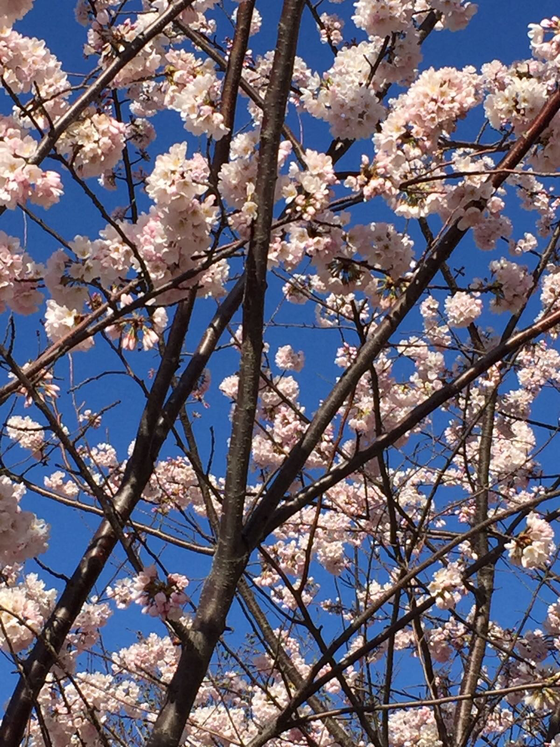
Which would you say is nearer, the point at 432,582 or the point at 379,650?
the point at 432,582

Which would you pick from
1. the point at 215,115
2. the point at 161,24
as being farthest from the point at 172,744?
the point at 161,24

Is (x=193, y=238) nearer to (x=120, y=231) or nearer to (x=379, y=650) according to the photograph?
(x=120, y=231)

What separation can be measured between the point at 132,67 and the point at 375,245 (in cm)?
163

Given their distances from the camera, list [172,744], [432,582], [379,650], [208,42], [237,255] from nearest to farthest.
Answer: [172,744]
[237,255]
[432,582]
[208,42]
[379,650]

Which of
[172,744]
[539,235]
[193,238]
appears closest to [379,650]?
[539,235]

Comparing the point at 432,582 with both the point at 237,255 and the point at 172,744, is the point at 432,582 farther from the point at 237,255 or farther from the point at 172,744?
the point at 237,255

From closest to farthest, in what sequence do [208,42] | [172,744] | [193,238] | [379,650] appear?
[172,744]
[193,238]
[208,42]
[379,650]

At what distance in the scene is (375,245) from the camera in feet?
8.49

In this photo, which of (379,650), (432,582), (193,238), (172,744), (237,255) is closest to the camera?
(172,744)

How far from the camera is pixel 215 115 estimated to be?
2393mm

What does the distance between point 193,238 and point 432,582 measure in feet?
5.16

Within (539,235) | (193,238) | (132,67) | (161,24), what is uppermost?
(539,235)

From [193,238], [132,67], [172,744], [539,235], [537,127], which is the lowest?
[172,744]

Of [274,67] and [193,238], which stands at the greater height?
[274,67]
